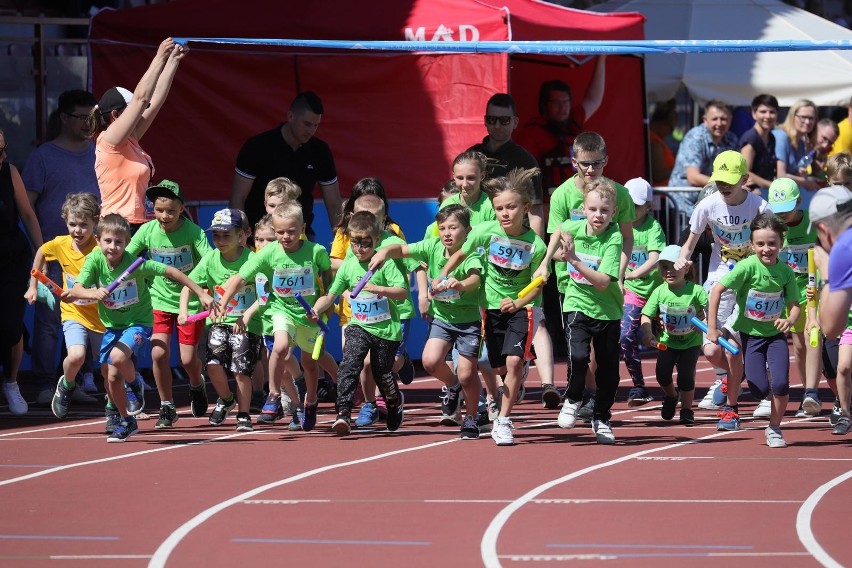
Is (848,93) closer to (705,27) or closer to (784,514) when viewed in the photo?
(705,27)

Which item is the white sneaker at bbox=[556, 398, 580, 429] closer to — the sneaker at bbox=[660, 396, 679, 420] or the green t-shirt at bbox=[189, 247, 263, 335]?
the sneaker at bbox=[660, 396, 679, 420]

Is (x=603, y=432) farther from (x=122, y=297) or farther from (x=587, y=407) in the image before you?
(x=122, y=297)

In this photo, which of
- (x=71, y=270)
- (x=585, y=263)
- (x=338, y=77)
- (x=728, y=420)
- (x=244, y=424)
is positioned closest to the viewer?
(x=585, y=263)

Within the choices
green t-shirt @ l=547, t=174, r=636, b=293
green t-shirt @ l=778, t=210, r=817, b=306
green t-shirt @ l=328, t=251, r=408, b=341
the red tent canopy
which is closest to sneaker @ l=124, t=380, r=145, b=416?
green t-shirt @ l=328, t=251, r=408, b=341

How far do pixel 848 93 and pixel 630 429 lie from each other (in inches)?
354

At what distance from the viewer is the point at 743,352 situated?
37.6 feet

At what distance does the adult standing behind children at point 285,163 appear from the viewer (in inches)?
499

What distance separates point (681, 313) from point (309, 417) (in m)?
2.66

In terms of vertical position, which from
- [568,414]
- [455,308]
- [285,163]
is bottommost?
[568,414]

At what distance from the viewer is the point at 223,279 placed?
11445 mm

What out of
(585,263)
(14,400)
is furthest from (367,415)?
(14,400)

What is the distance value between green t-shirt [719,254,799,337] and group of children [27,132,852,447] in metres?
0.01

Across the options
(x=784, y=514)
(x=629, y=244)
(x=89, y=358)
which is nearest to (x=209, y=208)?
(x=89, y=358)

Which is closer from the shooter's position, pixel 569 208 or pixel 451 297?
pixel 451 297
